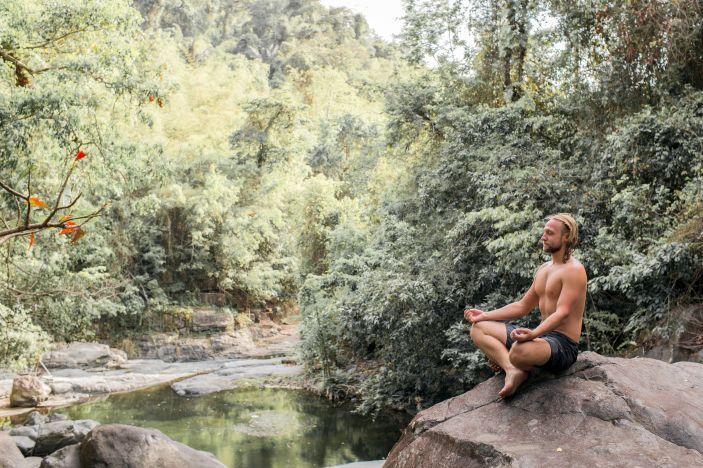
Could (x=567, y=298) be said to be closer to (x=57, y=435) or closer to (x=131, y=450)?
(x=131, y=450)

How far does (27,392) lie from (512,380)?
11511 mm

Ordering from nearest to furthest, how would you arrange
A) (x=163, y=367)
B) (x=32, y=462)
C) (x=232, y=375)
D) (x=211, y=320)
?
(x=32, y=462) < (x=232, y=375) < (x=163, y=367) < (x=211, y=320)

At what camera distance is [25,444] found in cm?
864

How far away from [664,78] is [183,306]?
650 inches

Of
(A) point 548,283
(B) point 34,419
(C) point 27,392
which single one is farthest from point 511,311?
(C) point 27,392

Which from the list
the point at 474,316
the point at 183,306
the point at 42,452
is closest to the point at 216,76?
the point at 183,306

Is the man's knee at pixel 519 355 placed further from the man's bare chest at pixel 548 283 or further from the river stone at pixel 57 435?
the river stone at pixel 57 435

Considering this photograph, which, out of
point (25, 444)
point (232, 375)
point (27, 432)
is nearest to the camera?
point (25, 444)

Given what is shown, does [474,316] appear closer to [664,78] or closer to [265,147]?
[664,78]

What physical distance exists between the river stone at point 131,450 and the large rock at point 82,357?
33.3 feet

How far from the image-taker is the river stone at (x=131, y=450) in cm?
639

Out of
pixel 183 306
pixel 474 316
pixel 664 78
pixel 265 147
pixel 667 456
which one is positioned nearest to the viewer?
pixel 667 456

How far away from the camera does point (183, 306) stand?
20906mm

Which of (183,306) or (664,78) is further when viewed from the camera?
(183,306)
